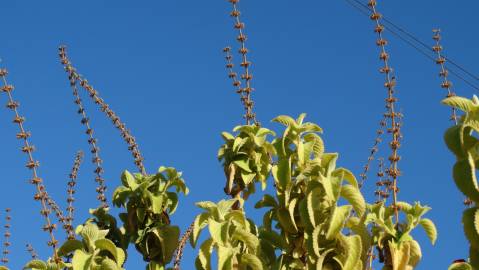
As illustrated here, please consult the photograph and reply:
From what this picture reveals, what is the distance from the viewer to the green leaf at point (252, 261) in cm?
345

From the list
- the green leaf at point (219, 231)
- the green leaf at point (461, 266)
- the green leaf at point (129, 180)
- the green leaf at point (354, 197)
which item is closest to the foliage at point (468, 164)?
the green leaf at point (461, 266)

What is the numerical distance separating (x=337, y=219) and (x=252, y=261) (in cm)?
42

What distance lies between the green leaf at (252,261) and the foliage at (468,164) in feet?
3.62

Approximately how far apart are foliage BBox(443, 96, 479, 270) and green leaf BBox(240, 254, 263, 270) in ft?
3.62

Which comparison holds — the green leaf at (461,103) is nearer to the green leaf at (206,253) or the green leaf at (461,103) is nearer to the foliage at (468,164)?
the foliage at (468,164)

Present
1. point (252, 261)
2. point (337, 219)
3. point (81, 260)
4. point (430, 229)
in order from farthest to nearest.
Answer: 1. point (81, 260)
2. point (430, 229)
3. point (252, 261)
4. point (337, 219)

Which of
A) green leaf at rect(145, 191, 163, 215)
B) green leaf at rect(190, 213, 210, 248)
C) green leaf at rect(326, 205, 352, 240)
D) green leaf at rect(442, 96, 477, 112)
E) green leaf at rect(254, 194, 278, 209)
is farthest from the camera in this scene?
green leaf at rect(145, 191, 163, 215)

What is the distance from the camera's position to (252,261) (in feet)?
11.4

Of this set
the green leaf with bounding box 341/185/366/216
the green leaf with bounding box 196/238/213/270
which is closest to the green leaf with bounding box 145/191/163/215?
the green leaf with bounding box 196/238/213/270

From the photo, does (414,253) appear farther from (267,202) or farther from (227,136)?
(227,136)

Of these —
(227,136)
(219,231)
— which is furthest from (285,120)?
(219,231)

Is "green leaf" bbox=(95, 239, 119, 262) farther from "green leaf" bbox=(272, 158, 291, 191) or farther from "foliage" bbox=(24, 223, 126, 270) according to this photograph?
"green leaf" bbox=(272, 158, 291, 191)

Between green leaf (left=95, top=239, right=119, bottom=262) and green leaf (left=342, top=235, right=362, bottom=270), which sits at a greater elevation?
green leaf (left=95, top=239, right=119, bottom=262)

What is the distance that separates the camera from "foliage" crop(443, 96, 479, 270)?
2.54 meters
